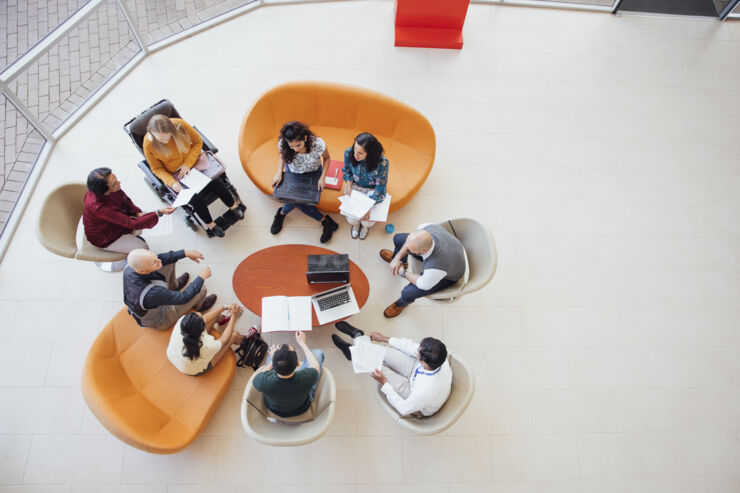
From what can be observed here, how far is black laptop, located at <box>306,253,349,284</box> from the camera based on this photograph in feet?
11.0

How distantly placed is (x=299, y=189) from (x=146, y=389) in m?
2.04

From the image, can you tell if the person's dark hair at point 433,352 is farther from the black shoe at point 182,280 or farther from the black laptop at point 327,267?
the black shoe at point 182,280

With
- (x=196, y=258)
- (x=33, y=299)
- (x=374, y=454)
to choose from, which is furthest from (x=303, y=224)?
(x=33, y=299)

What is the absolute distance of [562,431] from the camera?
3.67 metres

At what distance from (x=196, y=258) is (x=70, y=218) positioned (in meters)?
1.06

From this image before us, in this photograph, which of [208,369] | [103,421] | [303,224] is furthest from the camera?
[303,224]

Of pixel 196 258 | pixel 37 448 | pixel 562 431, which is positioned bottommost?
pixel 562 431

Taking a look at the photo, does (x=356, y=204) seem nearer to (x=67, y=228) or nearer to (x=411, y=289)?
(x=411, y=289)

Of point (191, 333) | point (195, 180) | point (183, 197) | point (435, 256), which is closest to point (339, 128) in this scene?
point (195, 180)

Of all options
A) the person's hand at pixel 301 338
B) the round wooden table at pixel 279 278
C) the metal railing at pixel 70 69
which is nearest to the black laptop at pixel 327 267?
the round wooden table at pixel 279 278

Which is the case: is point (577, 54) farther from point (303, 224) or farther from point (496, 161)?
point (303, 224)

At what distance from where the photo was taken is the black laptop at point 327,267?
3348 mm

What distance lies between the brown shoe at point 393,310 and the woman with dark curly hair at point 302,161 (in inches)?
36.0

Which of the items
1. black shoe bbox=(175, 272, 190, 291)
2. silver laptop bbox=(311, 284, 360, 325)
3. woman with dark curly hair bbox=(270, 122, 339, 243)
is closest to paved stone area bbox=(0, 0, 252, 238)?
black shoe bbox=(175, 272, 190, 291)
